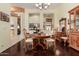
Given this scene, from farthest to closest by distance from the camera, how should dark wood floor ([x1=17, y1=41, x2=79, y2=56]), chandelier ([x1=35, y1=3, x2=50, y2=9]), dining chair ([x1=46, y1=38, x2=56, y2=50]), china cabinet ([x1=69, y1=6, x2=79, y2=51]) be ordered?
dining chair ([x1=46, y1=38, x2=56, y2=50]) → china cabinet ([x1=69, y1=6, x2=79, y2=51]) → dark wood floor ([x1=17, y1=41, x2=79, y2=56]) → chandelier ([x1=35, y1=3, x2=50, y2=9])

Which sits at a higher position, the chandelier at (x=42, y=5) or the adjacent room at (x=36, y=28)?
the chandelier at (x=42, y=5)

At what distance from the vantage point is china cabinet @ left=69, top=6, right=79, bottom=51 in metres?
4.37

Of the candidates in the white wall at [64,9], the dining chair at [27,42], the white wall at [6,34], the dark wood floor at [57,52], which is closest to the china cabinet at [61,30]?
the white wall at [64,9]

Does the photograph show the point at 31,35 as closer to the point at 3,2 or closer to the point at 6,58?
the point at 6,58

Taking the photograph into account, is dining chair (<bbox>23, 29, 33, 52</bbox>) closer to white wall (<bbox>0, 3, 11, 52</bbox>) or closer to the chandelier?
white wall (<bbox>0, 3, 11, 52</bbox>)

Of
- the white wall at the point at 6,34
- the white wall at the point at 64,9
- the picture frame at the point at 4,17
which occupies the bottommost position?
the white wall at the point at 6,34

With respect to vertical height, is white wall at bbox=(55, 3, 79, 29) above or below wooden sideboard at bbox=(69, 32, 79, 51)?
above

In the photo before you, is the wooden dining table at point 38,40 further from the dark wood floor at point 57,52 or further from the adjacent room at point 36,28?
the dark wood floor at point 57,52

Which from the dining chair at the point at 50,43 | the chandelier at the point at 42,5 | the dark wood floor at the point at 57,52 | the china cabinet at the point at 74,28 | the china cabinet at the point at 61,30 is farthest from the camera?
the dining chair at the point at 50,43

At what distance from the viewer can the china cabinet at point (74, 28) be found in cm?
437

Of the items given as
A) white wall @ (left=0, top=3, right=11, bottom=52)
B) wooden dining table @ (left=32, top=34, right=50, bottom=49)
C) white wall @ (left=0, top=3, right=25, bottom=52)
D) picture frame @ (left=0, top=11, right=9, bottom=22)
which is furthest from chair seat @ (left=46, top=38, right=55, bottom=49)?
picture frame @ (left=0, top=11, right=9, bottom=22)

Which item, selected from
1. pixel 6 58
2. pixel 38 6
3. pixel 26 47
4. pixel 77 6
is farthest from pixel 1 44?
pixel 77 6

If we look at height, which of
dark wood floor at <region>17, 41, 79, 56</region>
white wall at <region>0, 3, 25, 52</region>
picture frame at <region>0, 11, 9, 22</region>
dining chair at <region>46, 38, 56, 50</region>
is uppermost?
picture frame at <region>0, 11, 9, 22</region>

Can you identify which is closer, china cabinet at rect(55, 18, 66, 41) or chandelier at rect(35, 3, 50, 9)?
chandelier at rect(35, 3, 50, 9)
